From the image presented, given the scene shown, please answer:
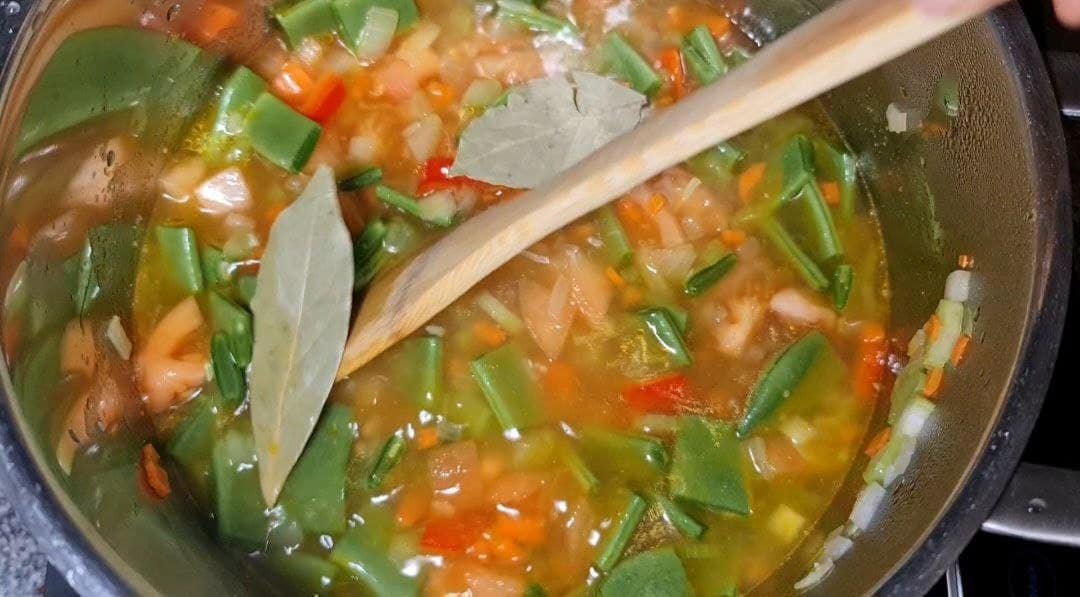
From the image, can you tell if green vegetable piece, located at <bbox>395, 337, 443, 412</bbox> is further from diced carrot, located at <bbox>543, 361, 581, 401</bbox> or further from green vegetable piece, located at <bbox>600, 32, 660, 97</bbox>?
green vegetable piece, located at <bbox>600, 32, 660, 97</bbox>

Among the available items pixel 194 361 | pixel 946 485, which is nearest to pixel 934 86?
pixel 946 485

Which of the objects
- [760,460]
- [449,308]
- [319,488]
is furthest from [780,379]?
[319,488]

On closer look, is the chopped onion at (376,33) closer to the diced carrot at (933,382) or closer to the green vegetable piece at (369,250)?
the green vegetable piece at (369,250)

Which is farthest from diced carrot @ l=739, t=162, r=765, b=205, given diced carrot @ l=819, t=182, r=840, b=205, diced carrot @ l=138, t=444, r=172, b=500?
diced carrot @ l=138, t=444, r=172, b=500

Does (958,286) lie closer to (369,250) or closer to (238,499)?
(369,250)

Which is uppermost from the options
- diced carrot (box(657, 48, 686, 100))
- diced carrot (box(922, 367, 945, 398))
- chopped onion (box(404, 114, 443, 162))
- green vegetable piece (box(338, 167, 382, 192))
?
diced carrot (box(657, 48, 686, 100))

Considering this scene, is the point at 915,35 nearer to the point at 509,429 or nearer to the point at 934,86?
the point at 934,86
